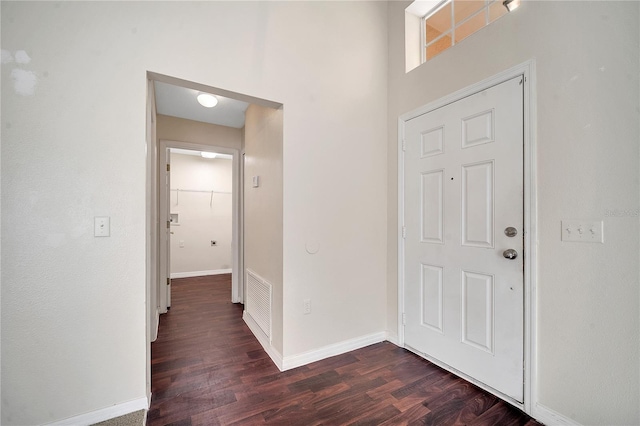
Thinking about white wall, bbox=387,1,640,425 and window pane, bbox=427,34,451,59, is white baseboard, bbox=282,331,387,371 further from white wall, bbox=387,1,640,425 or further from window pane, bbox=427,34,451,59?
window pane, bbox=427,34,451,59

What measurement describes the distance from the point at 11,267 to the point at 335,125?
225 cm

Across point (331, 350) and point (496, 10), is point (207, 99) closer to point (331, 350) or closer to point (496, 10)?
point (496, 10)

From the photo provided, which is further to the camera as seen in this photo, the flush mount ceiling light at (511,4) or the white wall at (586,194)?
the flush mount ceiling light at (511,4)

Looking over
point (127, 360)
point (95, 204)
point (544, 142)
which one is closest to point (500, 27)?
point (544, 142)

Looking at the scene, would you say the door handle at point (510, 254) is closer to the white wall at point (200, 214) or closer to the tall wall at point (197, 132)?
the tall wall at point (197, 132)

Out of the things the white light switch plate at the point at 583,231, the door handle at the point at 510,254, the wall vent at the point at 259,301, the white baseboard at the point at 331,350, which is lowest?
the white baseboard at the point at 331,350

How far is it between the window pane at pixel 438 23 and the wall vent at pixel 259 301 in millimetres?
2781

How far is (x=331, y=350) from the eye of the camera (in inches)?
90.9

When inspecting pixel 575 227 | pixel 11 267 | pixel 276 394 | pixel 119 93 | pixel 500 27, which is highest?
pixel 500 27

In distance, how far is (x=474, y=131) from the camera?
190 cm

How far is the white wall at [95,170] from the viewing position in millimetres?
1408

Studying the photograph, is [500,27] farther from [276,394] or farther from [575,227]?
[276,394]

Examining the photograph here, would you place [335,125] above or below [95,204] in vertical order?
above

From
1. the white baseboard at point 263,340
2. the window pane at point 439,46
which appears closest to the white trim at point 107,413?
the white baseboard at point 263,340
